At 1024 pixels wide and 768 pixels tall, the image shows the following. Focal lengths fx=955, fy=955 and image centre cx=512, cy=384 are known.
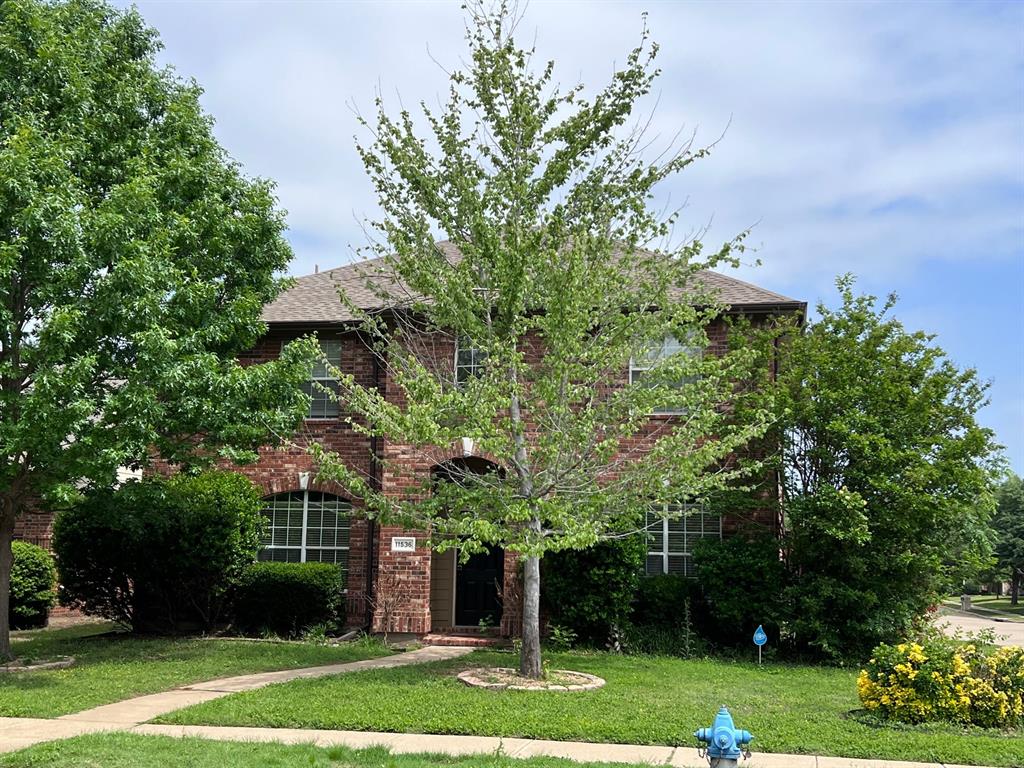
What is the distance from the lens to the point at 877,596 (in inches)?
566

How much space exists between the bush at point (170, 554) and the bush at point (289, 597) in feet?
1.28

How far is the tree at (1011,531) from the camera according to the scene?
130 ft

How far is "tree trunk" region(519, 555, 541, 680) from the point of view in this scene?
12.0m

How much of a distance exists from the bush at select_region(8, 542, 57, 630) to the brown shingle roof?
21.2 ft

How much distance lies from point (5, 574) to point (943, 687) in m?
12.0

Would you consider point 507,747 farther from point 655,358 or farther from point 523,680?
point 655,358

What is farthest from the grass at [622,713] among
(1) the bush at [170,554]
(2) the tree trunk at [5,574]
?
(1) the bush at [170,554]

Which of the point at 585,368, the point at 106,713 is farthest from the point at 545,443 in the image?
the point at 106,713

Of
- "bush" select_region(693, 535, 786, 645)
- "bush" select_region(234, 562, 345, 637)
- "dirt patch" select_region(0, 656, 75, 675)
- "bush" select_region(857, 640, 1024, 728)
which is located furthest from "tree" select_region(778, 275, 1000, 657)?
"dirt patch" select_region(0, 656, 75, 675)

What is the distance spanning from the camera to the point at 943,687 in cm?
923

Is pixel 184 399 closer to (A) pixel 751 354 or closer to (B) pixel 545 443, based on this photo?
(B) pixel 545 443

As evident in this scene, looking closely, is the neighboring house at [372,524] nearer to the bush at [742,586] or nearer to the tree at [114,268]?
the bush at [742,586]

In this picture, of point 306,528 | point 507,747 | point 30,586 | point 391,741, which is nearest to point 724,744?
point 507,747

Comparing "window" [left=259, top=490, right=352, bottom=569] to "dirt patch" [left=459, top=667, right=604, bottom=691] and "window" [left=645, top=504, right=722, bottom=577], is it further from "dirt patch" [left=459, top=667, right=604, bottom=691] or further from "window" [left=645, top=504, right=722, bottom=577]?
"dirt patch" [left=459, top=667, right=604, bottom=691]
